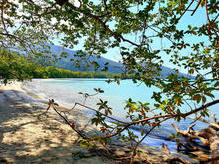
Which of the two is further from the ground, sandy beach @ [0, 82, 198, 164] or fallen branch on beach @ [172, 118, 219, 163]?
sandy beach @ [0, 82, 198, 164]

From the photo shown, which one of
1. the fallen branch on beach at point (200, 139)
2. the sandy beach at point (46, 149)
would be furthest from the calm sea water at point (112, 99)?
the sandy beach at point (46, 149)

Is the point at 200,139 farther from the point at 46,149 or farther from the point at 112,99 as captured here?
the point at 112,99

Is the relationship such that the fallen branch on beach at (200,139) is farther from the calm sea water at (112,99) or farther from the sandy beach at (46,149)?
the sandy beach at (46,149)

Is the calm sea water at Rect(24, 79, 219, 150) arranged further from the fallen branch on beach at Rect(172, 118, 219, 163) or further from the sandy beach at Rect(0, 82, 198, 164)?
the sandy beach at Rect(0, 82, 198, 164)

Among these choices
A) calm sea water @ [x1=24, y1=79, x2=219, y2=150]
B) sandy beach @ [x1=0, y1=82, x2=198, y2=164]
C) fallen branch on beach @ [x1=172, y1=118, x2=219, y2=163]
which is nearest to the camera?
sandy beach @ [x1=0, y1=82, x2=198, y2=164]

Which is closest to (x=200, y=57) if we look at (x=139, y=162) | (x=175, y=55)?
(x=175, y=55)

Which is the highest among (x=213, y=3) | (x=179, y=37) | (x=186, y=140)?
(x=213, y=3)

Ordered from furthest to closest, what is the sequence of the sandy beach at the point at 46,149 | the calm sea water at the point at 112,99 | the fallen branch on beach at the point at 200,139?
the calm sea water at the point at 112,99 < the fallen branch on beach at the point at 200,139 < the sandy beach at the point at 46,149

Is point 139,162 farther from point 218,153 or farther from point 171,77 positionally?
point 171,77

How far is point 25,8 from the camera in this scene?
6777 mm

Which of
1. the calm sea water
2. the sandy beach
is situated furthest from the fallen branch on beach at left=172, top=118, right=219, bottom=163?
the sandy beach

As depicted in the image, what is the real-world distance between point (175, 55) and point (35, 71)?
6.61 metres

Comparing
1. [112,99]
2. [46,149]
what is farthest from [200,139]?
[112,99]

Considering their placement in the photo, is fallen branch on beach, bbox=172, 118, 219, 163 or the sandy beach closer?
the sandy beach
